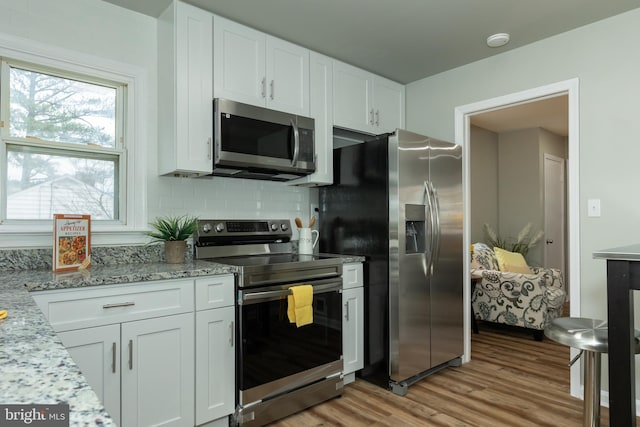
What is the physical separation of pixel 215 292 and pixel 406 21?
6.86ft

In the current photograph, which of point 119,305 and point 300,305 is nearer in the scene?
point 119,305

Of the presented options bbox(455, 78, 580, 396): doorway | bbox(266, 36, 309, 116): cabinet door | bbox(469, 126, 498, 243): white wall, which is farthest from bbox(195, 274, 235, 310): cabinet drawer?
bbox(469, 126, 498, 243): white wall

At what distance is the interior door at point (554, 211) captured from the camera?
5.99 m

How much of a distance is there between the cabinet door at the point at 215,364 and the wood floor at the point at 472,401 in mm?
367

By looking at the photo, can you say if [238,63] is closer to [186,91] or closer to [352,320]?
[186,91]

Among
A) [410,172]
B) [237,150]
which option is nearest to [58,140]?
[237,150]

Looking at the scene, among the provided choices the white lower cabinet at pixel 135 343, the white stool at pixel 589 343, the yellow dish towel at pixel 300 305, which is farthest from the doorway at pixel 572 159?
the white lower cabinet at pixel 135 343

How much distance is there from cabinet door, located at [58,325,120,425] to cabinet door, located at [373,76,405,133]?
8.41 feet

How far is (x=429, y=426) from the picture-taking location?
91.8 inches

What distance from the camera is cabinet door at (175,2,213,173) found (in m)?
2.42

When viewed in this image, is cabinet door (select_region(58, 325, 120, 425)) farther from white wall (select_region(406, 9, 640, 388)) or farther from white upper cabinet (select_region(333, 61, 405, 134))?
white wall (select_region(406, 9, 640, 388))

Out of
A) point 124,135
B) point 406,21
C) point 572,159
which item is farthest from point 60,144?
point 572,159

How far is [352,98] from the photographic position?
132 inches

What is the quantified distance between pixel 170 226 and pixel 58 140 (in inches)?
31.3
